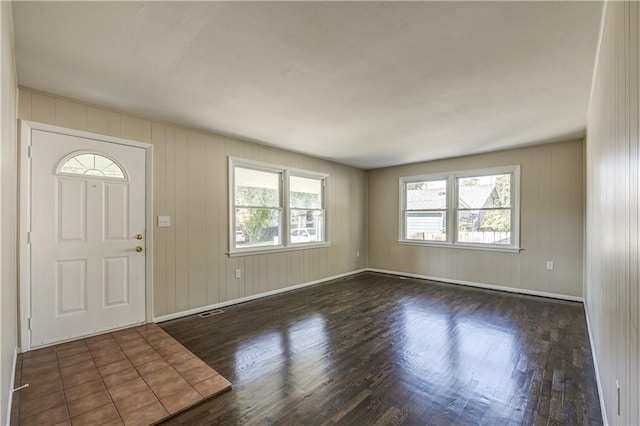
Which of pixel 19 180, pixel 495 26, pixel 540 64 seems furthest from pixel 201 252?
pixel 540 64

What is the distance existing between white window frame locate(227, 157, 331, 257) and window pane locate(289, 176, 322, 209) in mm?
78

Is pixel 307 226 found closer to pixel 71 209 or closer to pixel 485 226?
pixel 485 226

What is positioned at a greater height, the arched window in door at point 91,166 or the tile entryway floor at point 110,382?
the arched window in door at point 91,166

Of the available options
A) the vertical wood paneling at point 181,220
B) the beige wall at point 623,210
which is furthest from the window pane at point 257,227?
the beige wall at point 623,210

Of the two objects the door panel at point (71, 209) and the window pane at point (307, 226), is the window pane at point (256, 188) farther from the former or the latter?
the door panel at point (71, 209)

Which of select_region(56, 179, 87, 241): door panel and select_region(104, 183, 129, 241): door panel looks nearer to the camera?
select_region(56, 179, 87, 241): door panel

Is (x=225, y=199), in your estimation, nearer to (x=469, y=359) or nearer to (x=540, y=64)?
(x=469, y=359)

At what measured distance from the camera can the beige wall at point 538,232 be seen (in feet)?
14.1

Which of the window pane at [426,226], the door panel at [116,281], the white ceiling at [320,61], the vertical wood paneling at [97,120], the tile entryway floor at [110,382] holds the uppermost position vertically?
the white ceiling at [320,61]

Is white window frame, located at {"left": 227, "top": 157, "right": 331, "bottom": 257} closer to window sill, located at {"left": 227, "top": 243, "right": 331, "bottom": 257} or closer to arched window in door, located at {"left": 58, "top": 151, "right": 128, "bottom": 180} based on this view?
window sill, located at {"left": 227, "top": 243, "right": 331, "bottom": 257}

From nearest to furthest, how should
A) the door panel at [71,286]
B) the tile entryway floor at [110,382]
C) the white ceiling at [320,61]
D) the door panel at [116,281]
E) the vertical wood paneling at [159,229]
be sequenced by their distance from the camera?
the white ceiling at [320,61] → the tile entryway floor at [110,382] → the door panel at [71,286] → the door panel at [116,281] → the vertical wood paneling at [159,229]

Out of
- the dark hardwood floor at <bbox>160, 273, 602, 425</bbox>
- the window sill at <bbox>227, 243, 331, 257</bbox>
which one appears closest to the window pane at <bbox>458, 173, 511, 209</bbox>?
the dark hardwood floor at <bbox>160, 273, 602, 425</bbox>

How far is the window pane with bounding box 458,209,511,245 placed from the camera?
4953 millimetres

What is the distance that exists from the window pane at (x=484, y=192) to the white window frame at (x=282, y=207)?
2608 millimetres
